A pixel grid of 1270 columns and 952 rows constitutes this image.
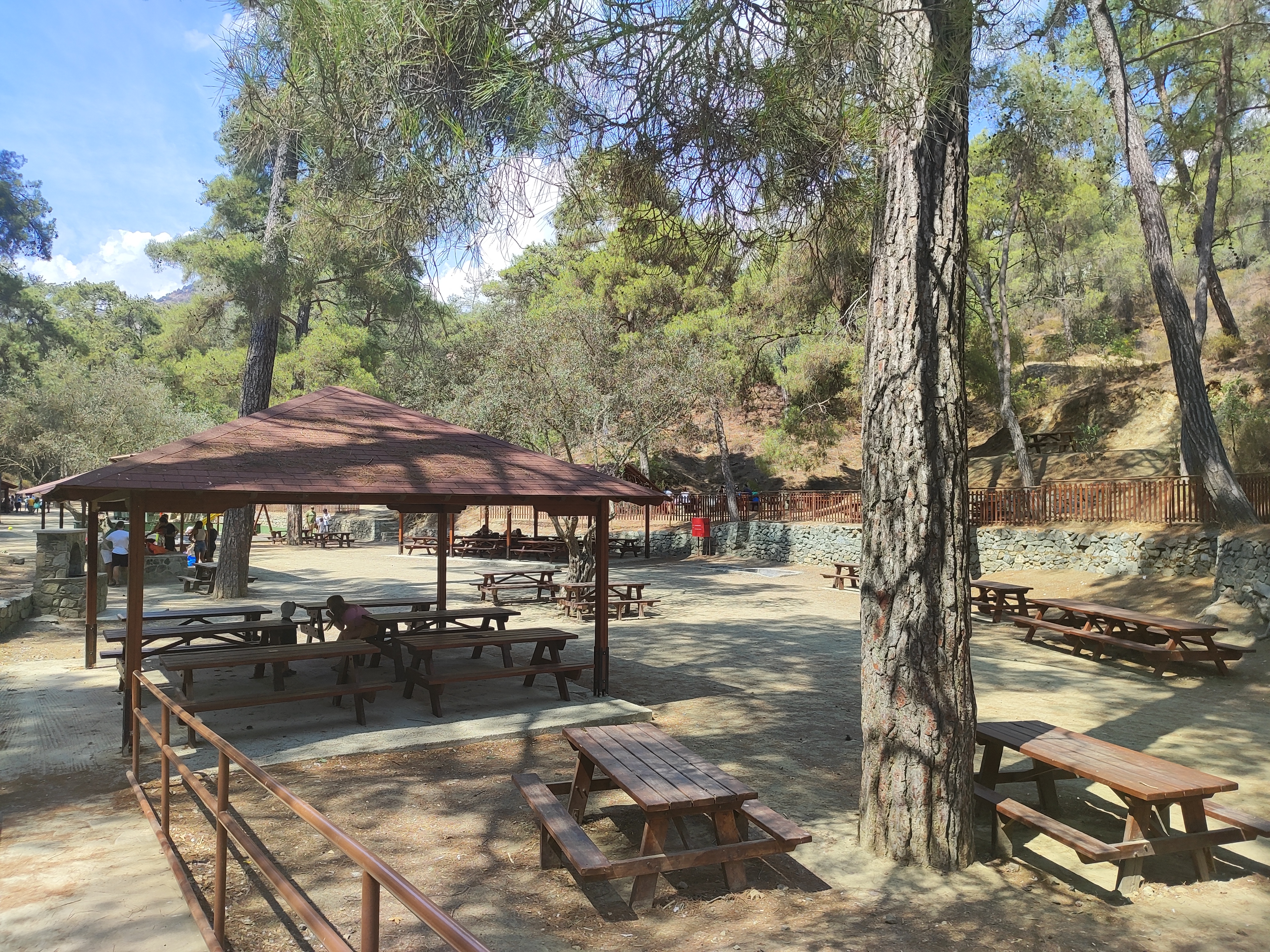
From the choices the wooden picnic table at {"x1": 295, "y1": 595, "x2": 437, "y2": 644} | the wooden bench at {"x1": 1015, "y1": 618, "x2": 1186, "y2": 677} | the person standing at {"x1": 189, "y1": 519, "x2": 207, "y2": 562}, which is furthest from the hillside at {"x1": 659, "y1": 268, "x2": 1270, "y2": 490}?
the wooden picnic table at {"x1": 295, "y1": 595, "x2": 437, "y2": 644}

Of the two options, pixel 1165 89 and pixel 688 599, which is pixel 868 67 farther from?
pixel 1165 89

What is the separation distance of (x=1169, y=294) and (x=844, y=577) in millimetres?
8029

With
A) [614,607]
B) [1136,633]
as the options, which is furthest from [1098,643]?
[614,607]

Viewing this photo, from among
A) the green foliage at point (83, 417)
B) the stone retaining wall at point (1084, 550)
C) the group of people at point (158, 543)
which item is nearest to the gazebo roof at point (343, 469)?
the group of people at point (158, 543)

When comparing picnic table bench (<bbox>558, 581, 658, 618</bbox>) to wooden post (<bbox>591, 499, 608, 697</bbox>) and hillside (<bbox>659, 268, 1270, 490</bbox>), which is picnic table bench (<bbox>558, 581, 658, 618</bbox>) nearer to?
wooden post (<bbox>591, 499, 608, 697</bbox>)

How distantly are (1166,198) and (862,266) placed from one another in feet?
75.7

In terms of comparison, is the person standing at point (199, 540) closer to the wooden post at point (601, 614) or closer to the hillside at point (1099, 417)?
the hillside at point (1099, 417)

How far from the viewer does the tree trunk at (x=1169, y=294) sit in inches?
514

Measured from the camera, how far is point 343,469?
675 centimetres

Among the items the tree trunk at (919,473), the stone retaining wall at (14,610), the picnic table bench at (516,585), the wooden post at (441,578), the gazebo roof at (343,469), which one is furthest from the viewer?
the picnic table bench at (516,585)

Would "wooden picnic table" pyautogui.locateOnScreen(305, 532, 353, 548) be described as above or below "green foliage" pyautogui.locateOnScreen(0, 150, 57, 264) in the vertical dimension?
below

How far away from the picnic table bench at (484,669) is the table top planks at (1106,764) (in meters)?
3.79

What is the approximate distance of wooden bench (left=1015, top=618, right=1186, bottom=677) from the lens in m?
9.27

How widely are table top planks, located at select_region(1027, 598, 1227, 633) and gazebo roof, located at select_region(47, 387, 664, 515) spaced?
19.8 ft
